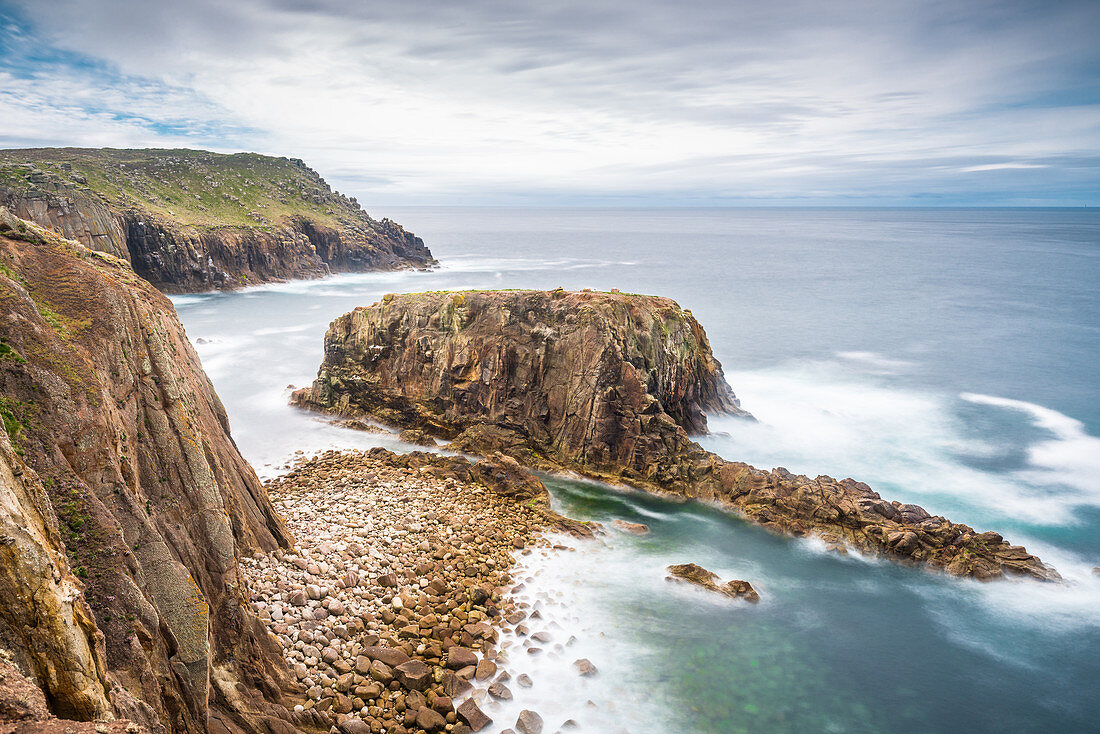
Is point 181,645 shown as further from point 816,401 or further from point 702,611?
point 816,401

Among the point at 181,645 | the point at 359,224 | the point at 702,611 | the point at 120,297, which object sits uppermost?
the point at 359,224

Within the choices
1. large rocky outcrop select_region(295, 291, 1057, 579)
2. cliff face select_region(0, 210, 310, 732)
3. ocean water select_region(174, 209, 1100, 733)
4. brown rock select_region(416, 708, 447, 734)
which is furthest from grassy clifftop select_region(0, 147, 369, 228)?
brown rock select_region(416, 708, 447, 734)

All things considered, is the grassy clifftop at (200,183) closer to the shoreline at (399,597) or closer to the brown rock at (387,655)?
the shoreline at (399,597)

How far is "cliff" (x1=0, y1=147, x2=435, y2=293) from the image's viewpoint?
57.8 metres

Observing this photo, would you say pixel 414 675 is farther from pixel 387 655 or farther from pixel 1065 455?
pixel 1065 455

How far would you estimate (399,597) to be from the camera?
17.5 m

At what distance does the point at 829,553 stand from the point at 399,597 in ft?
54.0

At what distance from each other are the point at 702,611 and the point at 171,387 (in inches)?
657

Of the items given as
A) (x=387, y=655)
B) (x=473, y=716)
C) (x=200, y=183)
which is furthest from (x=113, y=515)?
(x=200, y=183)

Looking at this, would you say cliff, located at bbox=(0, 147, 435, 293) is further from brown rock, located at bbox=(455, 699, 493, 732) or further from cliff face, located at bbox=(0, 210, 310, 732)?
brown rock, located at bbox=(455, 699, 493, 732)

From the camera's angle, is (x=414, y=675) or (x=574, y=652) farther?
(x=574, y=652)

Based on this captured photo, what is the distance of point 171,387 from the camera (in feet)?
43.7

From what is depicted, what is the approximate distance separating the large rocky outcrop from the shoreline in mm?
6236

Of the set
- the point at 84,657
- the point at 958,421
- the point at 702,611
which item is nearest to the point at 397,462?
the point at 702,611
